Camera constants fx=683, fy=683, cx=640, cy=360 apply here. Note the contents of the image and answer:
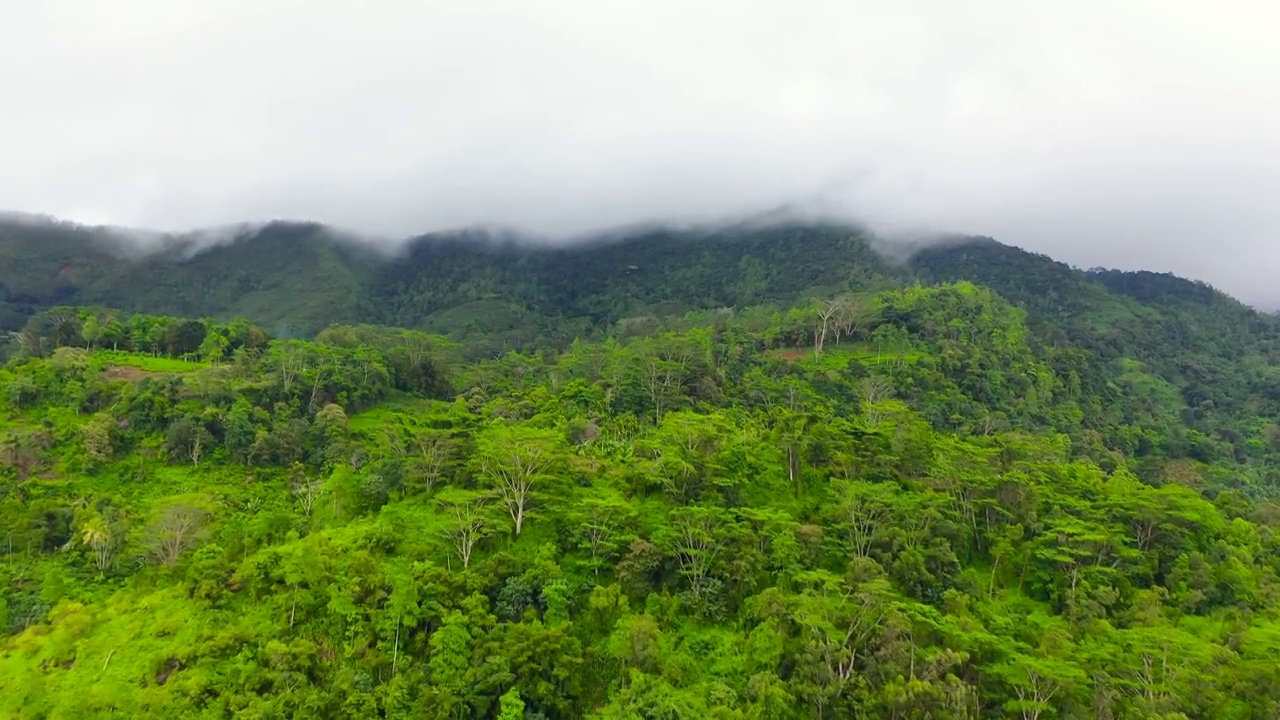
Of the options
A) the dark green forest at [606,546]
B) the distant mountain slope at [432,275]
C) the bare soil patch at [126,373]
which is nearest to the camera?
the dark green forest at [606,546]

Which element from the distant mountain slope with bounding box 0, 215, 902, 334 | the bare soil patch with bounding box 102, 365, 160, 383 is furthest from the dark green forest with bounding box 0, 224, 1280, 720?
the distant mountain slope with bounding box 0, 215, 902, 334

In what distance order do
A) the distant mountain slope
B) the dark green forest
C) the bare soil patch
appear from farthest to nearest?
the distant mountain slope < the bare soil patch < the dark green forest

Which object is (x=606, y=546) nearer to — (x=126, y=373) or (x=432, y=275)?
(x=126, y=373)

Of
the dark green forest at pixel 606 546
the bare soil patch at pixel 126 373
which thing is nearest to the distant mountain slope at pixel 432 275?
the bare soil patch at pixel 126 373

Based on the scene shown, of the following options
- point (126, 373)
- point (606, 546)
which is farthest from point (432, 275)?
point (606, 546)

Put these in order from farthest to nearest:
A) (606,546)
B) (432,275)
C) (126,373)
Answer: (432,275) → (126,373) → (606,546)

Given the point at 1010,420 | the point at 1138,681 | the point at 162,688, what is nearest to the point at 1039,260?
the point at 1010,420

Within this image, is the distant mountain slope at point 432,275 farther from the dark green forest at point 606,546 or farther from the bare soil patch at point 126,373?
the dark green forest at point 606,546

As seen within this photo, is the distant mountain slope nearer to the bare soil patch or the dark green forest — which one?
the bare soil patch

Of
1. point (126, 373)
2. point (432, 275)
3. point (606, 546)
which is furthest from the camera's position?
point (432, 275)
